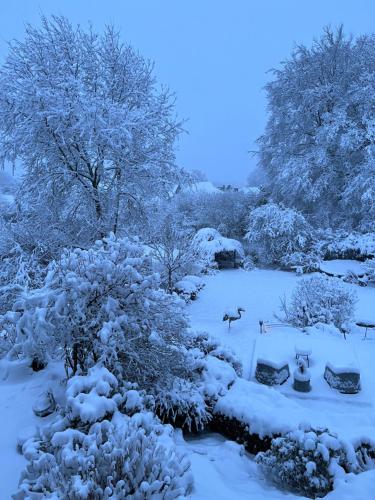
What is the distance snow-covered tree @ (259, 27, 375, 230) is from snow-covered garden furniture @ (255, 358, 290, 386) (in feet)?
36.4

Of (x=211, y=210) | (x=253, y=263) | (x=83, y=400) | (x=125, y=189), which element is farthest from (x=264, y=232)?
(x=83, y=400)

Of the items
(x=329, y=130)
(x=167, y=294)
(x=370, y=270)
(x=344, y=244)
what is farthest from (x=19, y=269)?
(x=329, y=130)

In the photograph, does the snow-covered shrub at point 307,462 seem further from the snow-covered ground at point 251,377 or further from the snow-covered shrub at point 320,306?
the snow-covered shrub at point 320,306

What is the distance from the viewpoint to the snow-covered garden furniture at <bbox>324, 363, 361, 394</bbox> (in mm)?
6129

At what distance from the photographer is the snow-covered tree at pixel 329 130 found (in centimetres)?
1585

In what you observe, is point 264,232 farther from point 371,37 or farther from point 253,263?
point 371,37

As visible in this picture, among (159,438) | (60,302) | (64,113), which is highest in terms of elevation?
(64,113)

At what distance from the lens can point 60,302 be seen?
4391mm

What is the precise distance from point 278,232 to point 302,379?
33.7 feet

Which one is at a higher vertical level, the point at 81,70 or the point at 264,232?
the point at 81,70

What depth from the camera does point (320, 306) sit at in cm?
951

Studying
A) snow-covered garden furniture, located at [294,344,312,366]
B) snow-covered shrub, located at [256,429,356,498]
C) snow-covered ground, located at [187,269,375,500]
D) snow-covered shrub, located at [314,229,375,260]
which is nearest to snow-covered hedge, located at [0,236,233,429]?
snow-covered ground, located at [187,269,375,500]

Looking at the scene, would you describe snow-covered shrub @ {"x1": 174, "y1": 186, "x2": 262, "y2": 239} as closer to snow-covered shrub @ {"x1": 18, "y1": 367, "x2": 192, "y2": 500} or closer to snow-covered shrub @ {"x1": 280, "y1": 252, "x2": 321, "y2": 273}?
snow-covered shrub @ {"x1": 280, "y1": 252, "x2": 321, "y2": 273}

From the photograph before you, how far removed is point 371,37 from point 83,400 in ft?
68.7
